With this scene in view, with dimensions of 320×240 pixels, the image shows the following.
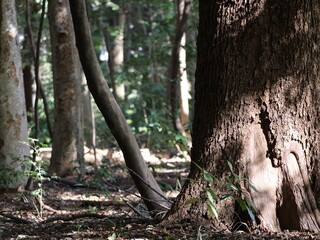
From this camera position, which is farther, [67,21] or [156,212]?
[67,21]

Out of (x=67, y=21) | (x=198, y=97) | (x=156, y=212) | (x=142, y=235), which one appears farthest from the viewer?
(x=67, y=21)

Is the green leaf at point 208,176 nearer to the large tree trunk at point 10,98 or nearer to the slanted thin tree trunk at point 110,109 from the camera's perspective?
the slanted thin tree trunk at point 110,109

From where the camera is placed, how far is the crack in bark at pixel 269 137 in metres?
4.36

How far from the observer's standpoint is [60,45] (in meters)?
11.0

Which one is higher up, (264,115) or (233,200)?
(264,115)

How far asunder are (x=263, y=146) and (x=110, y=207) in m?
3.61

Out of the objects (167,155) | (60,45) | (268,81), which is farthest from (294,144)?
(167,155)

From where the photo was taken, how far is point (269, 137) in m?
4.37

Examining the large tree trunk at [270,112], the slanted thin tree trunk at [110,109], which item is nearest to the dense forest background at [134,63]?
the slanted thin tree trunk at [110,109]

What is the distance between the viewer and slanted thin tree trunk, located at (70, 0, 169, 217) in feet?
16.5

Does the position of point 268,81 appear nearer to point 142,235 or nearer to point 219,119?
point 219,119

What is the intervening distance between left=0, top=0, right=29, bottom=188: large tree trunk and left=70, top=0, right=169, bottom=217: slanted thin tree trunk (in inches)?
139

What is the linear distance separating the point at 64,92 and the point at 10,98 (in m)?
2.76

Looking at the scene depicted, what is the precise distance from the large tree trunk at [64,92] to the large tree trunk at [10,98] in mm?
2457
